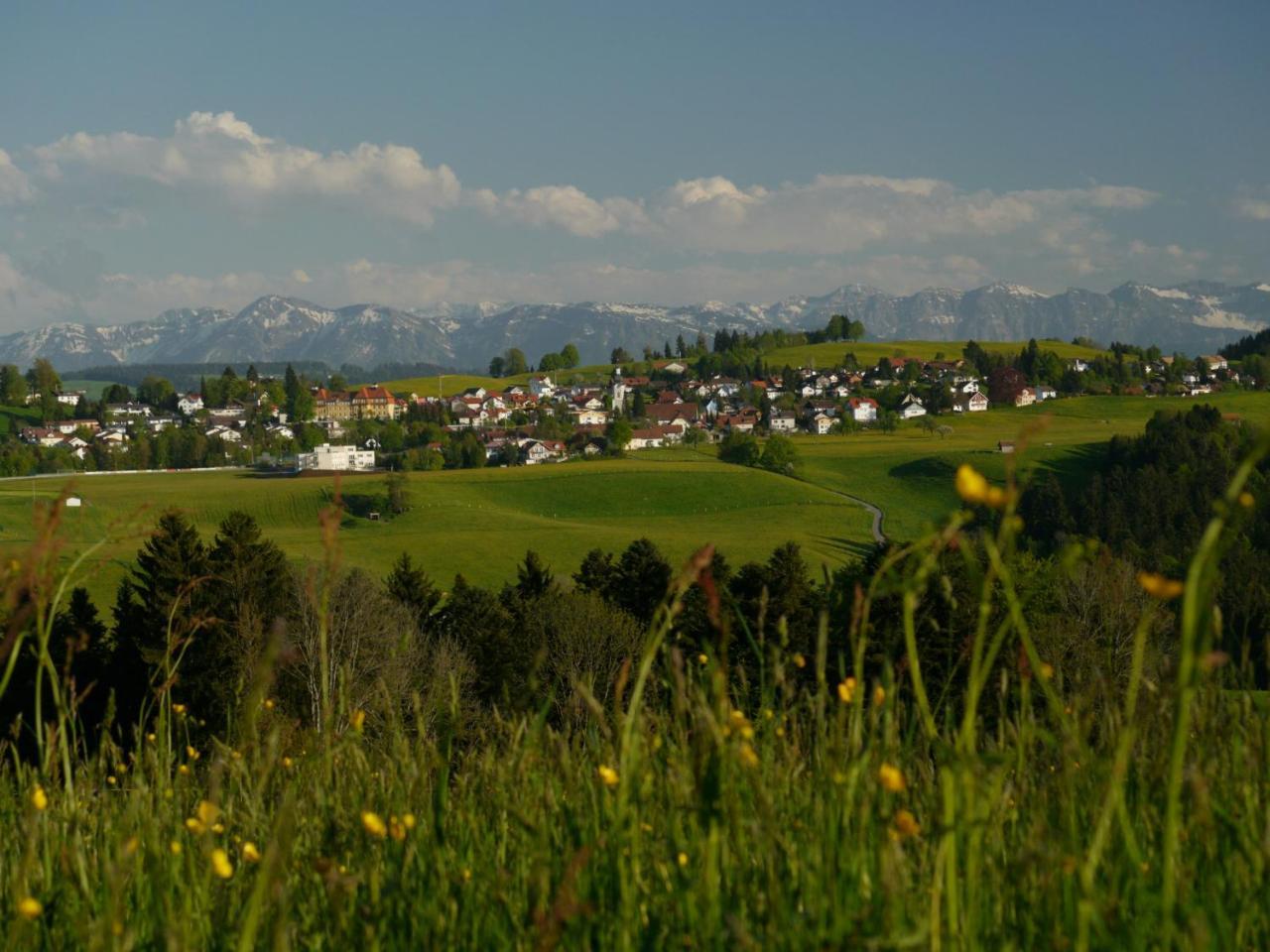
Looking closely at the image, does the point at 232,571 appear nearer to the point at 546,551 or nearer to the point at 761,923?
the point at 761,923

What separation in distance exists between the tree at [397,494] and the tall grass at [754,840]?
307ft

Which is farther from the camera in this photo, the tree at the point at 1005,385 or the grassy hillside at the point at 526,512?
the tree at the point at 1005,385

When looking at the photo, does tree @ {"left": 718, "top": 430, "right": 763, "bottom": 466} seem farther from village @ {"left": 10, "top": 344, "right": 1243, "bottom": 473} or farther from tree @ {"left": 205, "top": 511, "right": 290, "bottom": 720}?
tree @ {"left": 205, "top": 511, "right": 290, "bottom": 720}

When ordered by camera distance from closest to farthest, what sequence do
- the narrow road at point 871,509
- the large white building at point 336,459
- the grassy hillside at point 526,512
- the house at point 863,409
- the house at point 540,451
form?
the grassy hillside at point 526,512 < the narrow road at point 871,509 < the large white building at point 336,459 < the house at point 540,451 < the house at point 863,409

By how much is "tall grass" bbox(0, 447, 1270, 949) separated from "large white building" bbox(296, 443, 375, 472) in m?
131

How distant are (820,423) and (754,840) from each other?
6181 inches

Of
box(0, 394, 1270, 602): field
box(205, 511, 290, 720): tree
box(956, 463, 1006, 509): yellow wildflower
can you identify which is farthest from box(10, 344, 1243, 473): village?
box(956, 463, 1006, 509): yellow wildflower

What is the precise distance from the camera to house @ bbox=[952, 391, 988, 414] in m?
163

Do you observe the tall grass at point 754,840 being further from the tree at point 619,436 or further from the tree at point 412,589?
the tree at point 619,436

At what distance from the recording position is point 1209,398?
5413 inches

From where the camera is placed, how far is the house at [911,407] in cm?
16575

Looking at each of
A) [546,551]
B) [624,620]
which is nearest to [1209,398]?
[546,551]

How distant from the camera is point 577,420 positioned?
589ft

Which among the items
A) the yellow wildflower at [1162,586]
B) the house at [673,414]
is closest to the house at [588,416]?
the house at [673,414]
